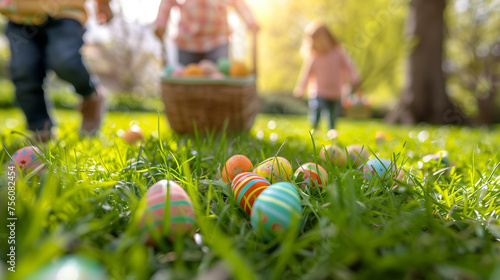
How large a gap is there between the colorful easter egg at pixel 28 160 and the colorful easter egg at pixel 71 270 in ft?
2.36

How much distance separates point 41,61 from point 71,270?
88.6 inches

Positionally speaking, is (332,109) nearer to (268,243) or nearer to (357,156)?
(357,156)

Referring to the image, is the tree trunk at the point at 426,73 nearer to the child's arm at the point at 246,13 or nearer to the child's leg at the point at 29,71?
the child's arm at the point at 246,13

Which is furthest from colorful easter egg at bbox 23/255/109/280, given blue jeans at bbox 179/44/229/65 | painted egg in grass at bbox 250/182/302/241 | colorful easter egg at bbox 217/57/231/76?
blue jeans at bbox 179/44/229/65

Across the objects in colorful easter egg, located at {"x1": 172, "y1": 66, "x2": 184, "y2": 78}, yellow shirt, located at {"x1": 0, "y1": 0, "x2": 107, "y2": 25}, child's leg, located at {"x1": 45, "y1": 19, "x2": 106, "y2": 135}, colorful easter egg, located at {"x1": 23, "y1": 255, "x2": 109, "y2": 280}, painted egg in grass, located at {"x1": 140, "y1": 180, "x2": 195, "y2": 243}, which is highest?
yellow shirt, located at {"x1": 0, "y1": 0, "x2": 107, "y2": 25}

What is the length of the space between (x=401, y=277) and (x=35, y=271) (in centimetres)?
57

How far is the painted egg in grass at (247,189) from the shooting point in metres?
0.92

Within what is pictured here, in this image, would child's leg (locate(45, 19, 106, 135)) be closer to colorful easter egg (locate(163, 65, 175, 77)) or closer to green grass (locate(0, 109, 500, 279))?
colorful easter egg (locate(163, 65, 175, 77))

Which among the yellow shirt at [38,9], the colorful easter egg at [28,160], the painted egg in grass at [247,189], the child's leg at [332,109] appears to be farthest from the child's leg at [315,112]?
the colorful easter egg at [28,160]

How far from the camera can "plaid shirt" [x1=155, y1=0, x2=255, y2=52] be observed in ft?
9.78

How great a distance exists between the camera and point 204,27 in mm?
3109

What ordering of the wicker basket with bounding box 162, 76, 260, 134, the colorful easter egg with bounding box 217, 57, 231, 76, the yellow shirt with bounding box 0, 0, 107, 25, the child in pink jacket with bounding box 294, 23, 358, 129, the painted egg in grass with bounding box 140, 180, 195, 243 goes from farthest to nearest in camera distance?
the child in pink jacket with bounding box 294, 23, 358, 129, the colorful easter egg with bounding box 217, 57, 231, 76, the wicker basket with bounding box 162, 76, 260, 134, the yellow shirt with bounding box 0, 0, 107, 25, the painted egg in grass with bounding box 140, 180, 195, 243

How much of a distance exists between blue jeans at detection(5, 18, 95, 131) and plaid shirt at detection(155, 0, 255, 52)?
1.01m

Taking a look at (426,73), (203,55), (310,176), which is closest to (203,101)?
(203,55)
